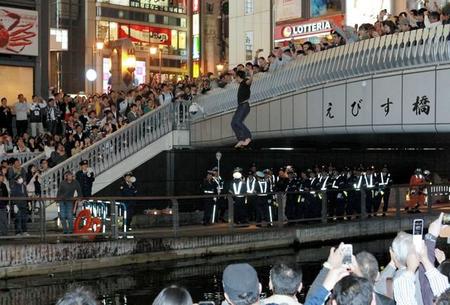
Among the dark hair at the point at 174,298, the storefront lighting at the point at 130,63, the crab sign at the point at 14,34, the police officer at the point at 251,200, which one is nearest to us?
the dark hair at the point at 174,298

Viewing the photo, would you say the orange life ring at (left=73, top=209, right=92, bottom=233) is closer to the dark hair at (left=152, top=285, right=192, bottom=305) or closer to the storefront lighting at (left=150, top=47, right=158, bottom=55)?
the dark hair at (left=152, top=285, right=192, bottom=305)

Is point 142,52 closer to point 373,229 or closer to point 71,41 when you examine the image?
point 71,41

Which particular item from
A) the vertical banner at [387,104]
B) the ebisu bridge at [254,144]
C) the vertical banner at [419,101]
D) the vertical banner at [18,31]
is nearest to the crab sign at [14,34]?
the vertical banner at [18,31]

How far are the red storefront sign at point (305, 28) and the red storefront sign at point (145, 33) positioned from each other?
20937 mm

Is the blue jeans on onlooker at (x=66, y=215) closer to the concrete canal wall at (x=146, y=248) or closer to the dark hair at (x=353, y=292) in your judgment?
the concrete canal wall at (x=146, y=248)

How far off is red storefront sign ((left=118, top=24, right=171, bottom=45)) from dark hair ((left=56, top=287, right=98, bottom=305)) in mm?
58248

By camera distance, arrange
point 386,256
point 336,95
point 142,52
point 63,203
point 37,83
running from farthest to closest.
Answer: point 142,52, point 37,83, point 336,95, point 386,256, point 63,203

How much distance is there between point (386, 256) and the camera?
1872cm

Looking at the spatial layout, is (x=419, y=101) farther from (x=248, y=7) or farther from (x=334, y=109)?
(x=248, y=7)

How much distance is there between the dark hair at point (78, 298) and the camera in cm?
423

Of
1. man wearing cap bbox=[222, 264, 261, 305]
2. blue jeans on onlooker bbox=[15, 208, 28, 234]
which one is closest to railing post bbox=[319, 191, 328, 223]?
blue jeans on onlooker bbox=[15, 208, 28, 234]

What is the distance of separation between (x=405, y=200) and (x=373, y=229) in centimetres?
385

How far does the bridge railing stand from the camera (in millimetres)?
17375

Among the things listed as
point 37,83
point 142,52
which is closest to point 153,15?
point 142,52
